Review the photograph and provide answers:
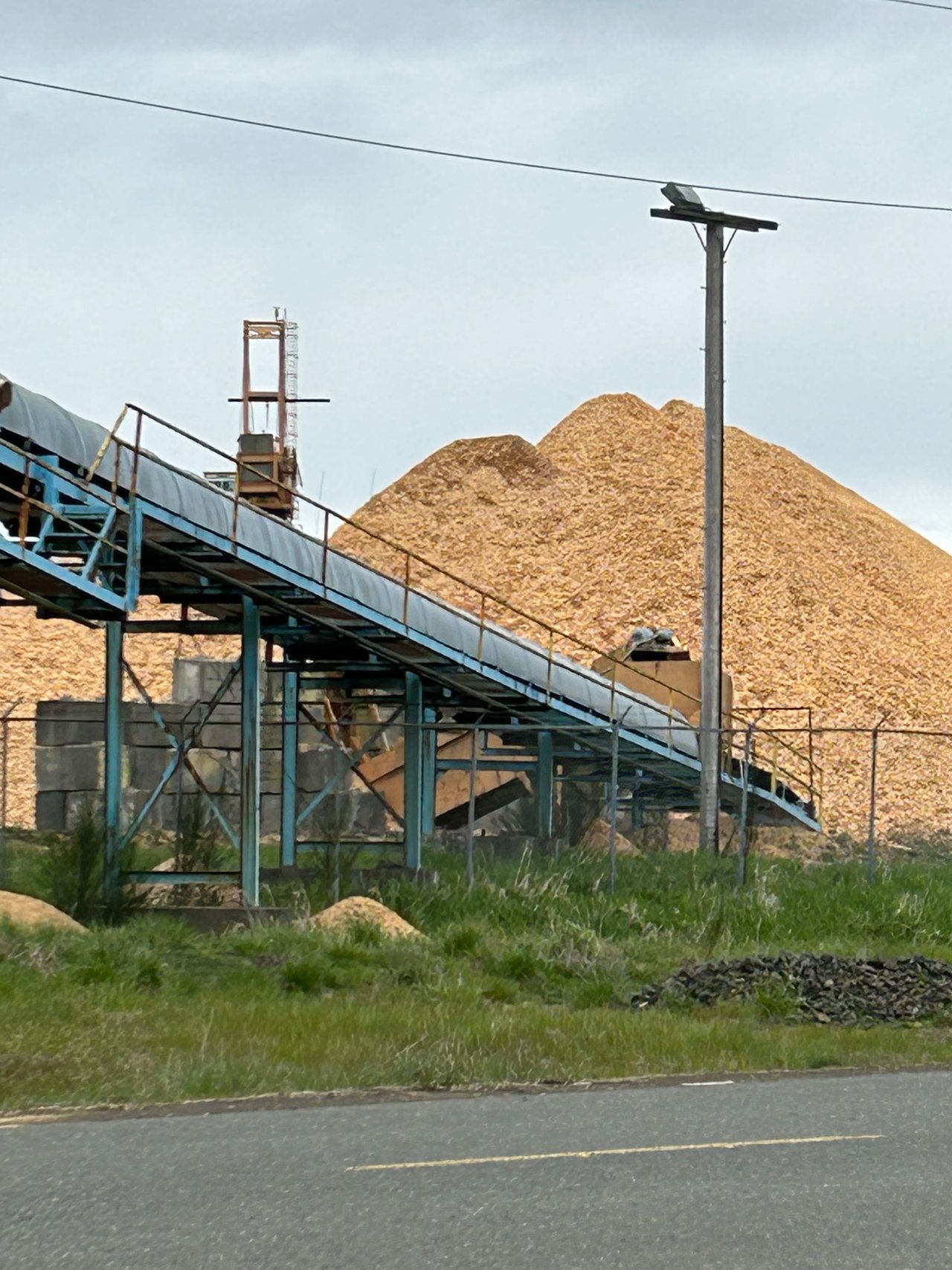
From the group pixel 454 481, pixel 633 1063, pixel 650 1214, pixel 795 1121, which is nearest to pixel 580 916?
pixel 633 1063

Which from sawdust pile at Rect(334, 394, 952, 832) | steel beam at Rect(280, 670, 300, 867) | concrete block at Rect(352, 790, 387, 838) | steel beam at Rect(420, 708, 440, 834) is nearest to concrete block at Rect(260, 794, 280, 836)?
concrete block at Rect(352, 790, 387, 838)

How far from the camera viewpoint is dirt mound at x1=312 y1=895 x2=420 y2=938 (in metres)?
20.8

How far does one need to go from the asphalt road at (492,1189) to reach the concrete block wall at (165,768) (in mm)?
25310

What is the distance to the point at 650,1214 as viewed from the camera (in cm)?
789

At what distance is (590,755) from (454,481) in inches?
2451

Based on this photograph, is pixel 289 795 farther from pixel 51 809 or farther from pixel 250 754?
pixel 51 809

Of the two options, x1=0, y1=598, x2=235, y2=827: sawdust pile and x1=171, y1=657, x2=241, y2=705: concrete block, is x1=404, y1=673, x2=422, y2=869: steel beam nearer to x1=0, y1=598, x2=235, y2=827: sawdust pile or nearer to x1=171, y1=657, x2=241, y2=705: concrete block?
x1=171, y1=657, x2=241, y2=705: concrete block

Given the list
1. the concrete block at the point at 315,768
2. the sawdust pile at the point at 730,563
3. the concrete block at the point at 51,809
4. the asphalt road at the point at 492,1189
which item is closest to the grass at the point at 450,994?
the asphalt road at the point at 492,1189

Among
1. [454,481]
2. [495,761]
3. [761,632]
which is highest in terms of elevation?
[454,481]

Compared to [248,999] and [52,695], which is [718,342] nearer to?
[248,999]

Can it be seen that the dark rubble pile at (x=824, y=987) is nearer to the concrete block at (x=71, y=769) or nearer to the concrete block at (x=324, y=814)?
the concrete block at (x=324, y=814)

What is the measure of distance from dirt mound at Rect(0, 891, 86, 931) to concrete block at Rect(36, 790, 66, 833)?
1839cm

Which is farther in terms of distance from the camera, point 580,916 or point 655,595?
point 655,595

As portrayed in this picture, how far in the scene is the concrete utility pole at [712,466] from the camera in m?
29.1
